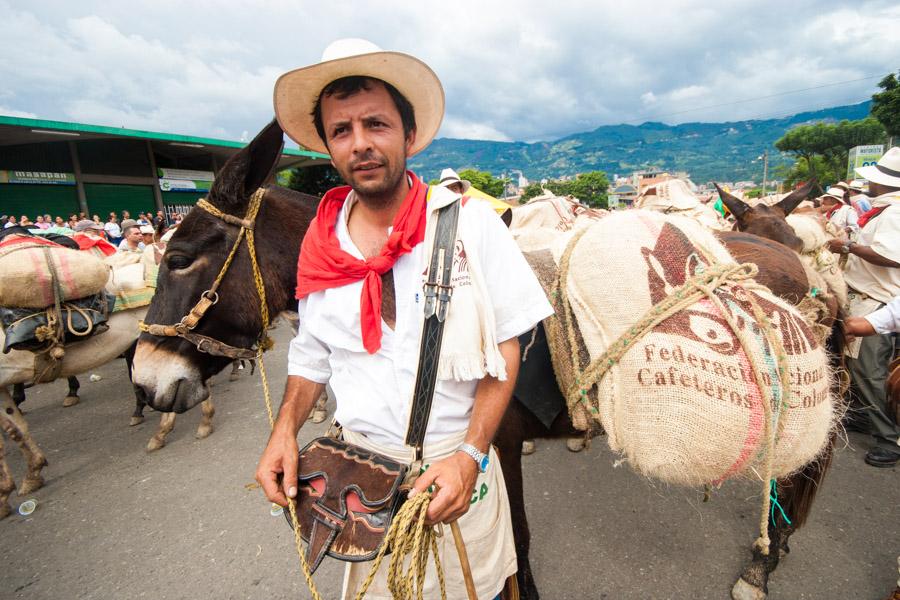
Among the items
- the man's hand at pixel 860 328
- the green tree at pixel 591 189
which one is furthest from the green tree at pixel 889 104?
the man's hand at pixel 860 328

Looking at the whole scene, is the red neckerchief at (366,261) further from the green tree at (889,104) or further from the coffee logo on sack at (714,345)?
the green tree at (889,104)

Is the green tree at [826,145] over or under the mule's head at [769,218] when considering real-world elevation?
over

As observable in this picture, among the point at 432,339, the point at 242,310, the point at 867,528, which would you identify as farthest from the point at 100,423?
the point at 867,528

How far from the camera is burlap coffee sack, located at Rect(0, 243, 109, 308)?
3.12 meters

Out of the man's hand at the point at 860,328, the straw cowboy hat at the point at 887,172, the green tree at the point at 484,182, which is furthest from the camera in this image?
the green tree at the point at 484,182

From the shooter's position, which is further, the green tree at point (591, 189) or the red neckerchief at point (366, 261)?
the green tree at point (591, 189)

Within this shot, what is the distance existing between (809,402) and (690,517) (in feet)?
6.44

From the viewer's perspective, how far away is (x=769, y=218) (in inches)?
119

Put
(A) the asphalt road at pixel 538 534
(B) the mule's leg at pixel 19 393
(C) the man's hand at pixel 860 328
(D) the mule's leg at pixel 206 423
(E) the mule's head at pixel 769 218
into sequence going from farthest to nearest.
→ (B) the mule's leg at pixel 19 393 < (D) the mule's leg at pixel 206 423 < (E) the mule's head at pixel 769 218 < (A) the asphalt road at pixel 538 534 < (C) the man's hand at pixel 860 328

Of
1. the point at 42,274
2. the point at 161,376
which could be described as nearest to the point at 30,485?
the point at 42,274

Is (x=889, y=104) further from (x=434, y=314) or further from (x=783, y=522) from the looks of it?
(x=434, y=314)

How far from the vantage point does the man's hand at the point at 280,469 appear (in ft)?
4.14

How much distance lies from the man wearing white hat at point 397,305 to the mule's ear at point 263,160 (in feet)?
1.69

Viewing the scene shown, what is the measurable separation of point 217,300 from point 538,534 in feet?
8.01
